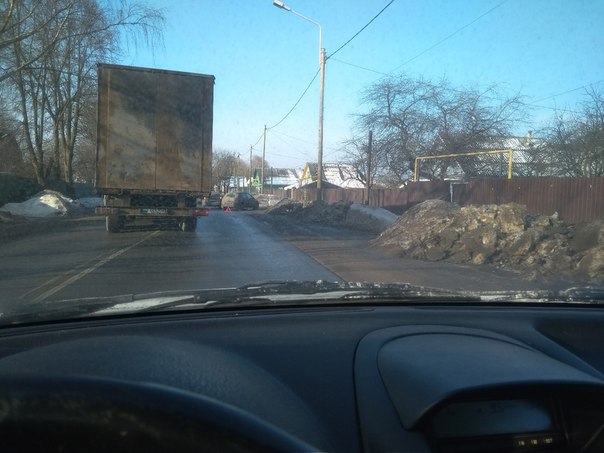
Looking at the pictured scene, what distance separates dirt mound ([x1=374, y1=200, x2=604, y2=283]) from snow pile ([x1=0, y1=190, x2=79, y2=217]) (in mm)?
19196

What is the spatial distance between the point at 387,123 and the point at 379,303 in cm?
3250

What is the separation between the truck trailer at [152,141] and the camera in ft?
47.8

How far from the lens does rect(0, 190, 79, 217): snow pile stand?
86.9ft

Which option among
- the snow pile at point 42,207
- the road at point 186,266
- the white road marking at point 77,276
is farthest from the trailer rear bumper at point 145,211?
the snow pile at point 42,207

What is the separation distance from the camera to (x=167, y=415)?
3.59 ft

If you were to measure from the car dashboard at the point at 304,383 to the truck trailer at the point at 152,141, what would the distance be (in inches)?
516

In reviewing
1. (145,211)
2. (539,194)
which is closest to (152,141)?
(145,211)

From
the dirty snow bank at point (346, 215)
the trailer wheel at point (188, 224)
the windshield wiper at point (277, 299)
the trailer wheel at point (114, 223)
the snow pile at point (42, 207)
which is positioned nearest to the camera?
the windshield wiper at point (277, 299)

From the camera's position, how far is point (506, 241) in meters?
11.9

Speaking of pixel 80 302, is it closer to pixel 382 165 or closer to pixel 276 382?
pixel 276 382

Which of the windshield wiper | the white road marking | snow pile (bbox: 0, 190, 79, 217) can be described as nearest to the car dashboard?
the windshield wiper

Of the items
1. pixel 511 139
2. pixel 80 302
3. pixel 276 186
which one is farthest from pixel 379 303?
pixel 276 186

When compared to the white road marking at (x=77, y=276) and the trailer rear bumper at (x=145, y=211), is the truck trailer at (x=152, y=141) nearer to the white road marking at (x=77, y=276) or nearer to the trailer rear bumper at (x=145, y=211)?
the trailer rear bumper at (x=145, y=211)

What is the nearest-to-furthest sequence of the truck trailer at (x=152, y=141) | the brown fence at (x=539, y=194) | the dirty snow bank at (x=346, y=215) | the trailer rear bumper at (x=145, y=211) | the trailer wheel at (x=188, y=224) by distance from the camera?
the truck trailer at (x=152, y=141) < the trailer rear bumper at (x=145, y=211) < the brown fence at (x=539, y=194) < the trailer wheel at (x=188, y=224) < the dirty snow bank at (x=346, y=215)
